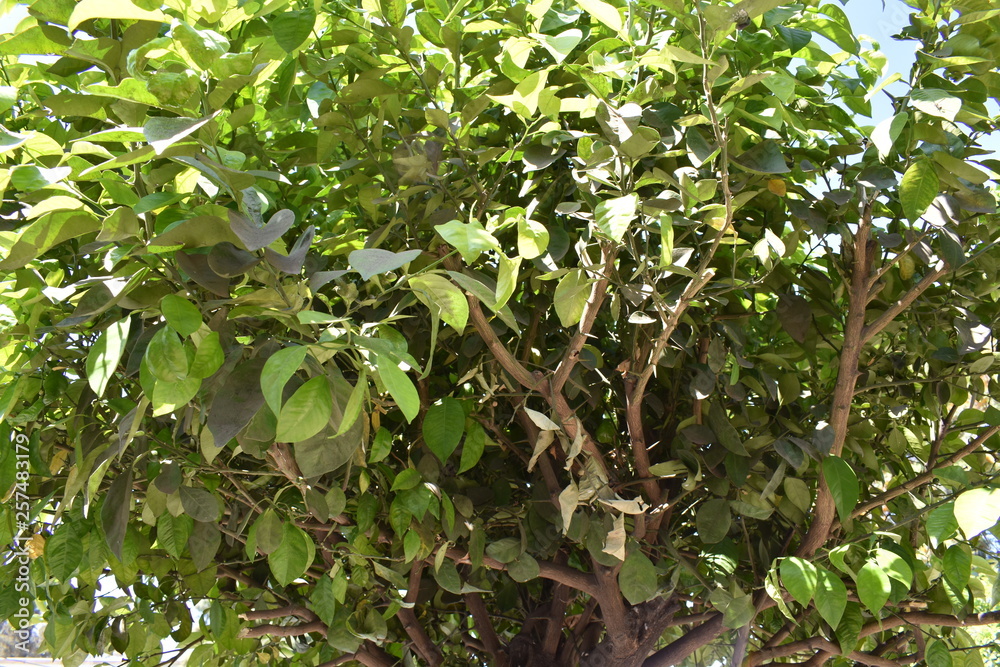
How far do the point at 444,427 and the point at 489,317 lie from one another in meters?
0.11

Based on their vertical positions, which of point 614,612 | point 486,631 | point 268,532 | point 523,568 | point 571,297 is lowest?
point 486,631

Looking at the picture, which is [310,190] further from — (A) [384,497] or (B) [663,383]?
(B) [663,383]

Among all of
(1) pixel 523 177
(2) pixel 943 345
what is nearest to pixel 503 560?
(1) pixel 523 177

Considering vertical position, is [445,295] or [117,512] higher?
[445,295]

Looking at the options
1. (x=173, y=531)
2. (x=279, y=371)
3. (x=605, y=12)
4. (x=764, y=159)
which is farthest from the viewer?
(x=173, y=531)

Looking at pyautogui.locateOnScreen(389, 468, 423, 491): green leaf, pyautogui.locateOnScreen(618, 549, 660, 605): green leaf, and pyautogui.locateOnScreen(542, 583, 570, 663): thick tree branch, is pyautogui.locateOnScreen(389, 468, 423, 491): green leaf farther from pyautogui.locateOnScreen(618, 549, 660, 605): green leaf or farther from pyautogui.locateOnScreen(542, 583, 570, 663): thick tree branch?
pyautogui.locateOnScreen(542, 583, 570, 663): thick tree branch

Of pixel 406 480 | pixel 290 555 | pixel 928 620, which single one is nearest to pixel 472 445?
pixel 406 480

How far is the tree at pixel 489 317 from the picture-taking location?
47 centimetres

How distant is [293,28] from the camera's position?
53 cm

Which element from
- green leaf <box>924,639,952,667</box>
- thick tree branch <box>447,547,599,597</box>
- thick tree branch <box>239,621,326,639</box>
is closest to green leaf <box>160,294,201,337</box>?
thick tree branch <box>447,547,599,597</box>

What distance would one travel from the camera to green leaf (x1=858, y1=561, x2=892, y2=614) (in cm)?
65

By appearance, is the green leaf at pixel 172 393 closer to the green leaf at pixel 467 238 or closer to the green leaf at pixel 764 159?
the green leaf at pixel 467 238

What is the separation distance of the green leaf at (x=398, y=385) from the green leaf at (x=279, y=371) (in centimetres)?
4

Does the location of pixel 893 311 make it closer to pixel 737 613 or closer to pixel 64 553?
pixel 737 613
